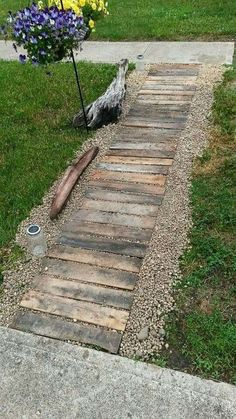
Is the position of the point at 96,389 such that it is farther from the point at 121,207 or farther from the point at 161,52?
the point at 161,52

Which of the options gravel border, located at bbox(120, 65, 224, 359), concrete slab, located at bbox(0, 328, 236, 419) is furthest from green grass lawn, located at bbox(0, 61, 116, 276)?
gravel border, located at bbox(120, 65, 224, 359)

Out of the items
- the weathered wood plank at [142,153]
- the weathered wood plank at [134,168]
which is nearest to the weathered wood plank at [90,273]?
the weathered wood plank at [134,168]

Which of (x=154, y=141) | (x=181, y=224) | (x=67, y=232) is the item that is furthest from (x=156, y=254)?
(x=154, y=141)

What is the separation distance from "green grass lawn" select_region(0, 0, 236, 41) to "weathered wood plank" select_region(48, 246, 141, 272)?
22.7 ft

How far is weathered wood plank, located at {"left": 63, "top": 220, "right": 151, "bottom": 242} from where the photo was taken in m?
4.63

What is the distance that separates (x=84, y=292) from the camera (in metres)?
4.04

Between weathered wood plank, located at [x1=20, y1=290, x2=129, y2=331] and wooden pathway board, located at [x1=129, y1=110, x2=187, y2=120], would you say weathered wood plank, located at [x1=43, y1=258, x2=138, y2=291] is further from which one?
wooden pathway board, located at [x1=129, y1=110, x2=187, y2=120]

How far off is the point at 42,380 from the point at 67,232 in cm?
180

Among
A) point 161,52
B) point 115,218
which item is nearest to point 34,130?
point 115,218

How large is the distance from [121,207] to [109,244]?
66 centimetres

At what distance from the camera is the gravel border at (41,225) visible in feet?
13.4

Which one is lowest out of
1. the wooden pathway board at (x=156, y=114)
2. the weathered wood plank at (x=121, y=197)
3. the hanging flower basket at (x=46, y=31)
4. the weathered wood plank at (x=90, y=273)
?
the weathered wood plank at (x=90, y=273)

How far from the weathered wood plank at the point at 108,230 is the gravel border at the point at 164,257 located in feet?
0.47

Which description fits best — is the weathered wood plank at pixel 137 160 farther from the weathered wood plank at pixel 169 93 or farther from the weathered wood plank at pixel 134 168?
the weathered wood plank at pixel 169 93
